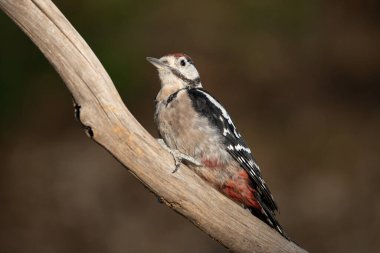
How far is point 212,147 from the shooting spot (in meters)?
3.24

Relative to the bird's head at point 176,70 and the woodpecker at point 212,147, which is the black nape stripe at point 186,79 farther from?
the woodpecker at point 212,147

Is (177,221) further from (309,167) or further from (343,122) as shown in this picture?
(343,122)

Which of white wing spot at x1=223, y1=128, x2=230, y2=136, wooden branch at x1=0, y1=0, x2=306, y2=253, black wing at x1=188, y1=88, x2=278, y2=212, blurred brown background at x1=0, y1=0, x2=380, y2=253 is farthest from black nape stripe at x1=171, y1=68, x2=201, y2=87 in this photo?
blurred brown background at x1=0, y1=0, x2=380, y2=253

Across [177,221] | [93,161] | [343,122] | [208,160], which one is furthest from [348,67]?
[208,160]

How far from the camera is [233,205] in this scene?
292 cm

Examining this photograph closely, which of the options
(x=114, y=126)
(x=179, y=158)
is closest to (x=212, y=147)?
(x=179, y=158)

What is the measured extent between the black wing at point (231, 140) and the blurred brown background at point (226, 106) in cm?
246

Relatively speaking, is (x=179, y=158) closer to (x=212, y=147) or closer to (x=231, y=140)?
(x=212, y=147)

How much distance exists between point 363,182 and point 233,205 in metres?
3.56

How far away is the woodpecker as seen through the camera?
10.5 feet

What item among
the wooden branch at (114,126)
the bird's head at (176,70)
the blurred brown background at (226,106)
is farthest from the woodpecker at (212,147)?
the blurred brown background at (226,106)

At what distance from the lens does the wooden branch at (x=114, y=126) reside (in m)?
2.52

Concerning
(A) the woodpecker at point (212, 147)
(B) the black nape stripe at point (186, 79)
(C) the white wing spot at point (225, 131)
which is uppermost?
(B) the black nape stripe at point (186, 79)

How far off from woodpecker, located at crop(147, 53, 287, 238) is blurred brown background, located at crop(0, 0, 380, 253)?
247 cm
